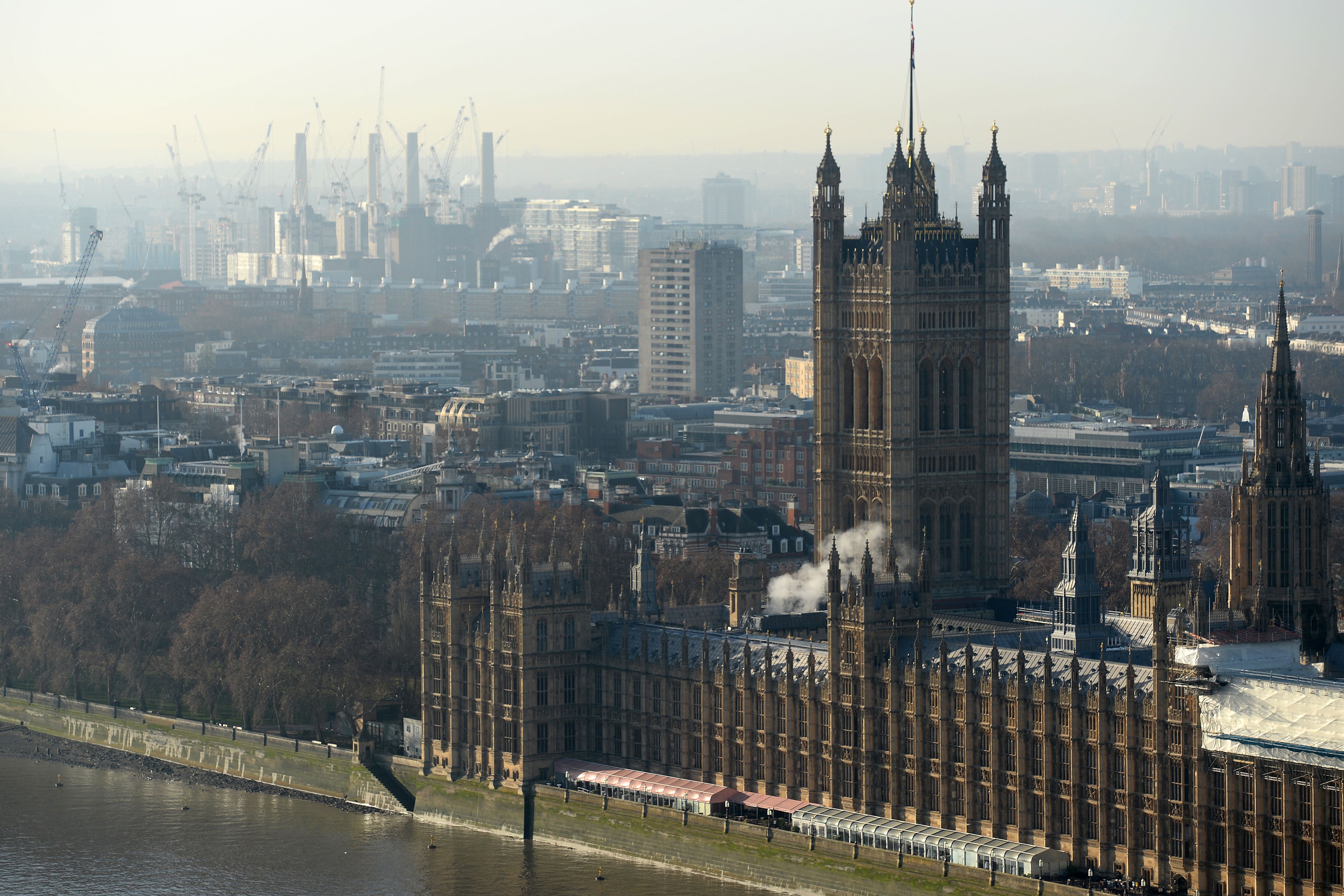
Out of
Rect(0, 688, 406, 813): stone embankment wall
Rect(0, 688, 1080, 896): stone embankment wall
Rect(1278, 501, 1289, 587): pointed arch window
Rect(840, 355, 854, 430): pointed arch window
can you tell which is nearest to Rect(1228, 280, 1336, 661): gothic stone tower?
Rect(1278, 501, 1289, 587): pointed arch window

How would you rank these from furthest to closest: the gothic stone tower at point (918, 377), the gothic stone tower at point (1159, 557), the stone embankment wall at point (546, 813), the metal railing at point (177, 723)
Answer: the gothic stone tower at point (918, 377) < the metal railing at point (177, 723) < the gothic stone tower at point (1159, 557) < the stone embankment wall at point (546, 813)

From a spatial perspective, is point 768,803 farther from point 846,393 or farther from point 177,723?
point 177,723

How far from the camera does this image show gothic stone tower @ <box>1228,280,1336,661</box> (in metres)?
105

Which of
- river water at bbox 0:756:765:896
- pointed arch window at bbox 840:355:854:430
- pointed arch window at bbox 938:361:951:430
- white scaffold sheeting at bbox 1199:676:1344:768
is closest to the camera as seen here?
white scaffold sheeting at bbox 1199:676:1344:768

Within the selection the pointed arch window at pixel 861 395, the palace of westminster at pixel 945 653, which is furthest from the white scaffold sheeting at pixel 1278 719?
the pointed arch window at pixel 861 395

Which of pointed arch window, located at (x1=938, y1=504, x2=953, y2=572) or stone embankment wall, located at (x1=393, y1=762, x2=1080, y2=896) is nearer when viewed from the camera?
stone embankment wall, located at (x1=393, y1=762, x2=1080, y2=896)

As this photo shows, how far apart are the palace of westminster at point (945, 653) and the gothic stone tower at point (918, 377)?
12 centimetres

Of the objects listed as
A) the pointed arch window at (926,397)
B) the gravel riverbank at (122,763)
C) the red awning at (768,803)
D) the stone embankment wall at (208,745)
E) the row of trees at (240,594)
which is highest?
the pointed arch window at (926,397)

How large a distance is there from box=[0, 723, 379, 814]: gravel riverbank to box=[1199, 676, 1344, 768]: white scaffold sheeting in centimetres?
4103

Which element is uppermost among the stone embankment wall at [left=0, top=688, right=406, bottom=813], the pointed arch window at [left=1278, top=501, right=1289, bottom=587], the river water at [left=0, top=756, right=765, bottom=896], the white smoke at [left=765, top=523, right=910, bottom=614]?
the pointed arch window at [left=1278, top=501, right=1289, bottom=587]

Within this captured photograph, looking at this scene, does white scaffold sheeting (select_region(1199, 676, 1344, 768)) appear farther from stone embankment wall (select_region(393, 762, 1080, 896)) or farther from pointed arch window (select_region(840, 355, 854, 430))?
pointed arch window (select_region(840, 355, 854, 430))

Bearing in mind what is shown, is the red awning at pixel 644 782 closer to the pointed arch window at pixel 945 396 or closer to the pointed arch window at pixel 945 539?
the pointed arch window at pixel 945 539

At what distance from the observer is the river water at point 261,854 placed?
104 m

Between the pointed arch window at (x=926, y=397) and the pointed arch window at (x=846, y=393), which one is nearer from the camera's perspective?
the pointed arch window at (x=926, y=397)
